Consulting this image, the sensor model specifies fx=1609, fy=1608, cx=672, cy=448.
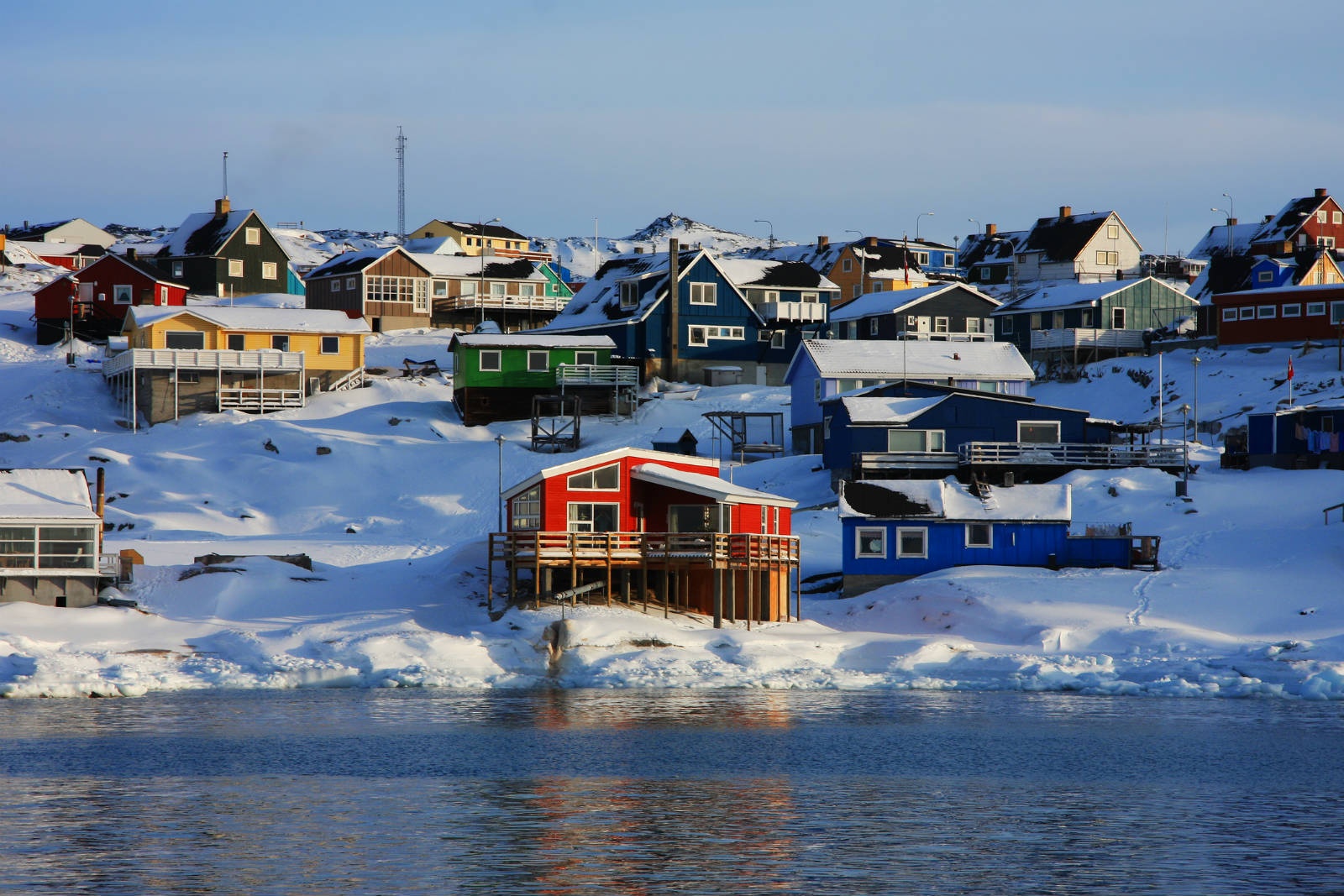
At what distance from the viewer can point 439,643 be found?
42.3 meters

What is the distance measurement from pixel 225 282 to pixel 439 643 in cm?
6348

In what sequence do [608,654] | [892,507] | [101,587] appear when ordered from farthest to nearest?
[892,507], [101,587], [608,654]

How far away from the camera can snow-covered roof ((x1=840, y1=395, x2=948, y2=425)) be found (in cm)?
6081

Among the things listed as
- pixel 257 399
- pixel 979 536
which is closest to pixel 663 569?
pixel 979 536

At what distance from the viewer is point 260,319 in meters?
76.6

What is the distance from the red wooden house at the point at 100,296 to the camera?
284 ft

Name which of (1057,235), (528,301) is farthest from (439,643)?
(1057,235)

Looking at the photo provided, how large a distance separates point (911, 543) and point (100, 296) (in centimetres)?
5585

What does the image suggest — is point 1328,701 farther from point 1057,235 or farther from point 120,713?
point 1057,235

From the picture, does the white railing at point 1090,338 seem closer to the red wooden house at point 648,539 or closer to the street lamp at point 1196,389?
the street lamp at point 1196,389

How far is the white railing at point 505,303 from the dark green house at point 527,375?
1784 centimetres

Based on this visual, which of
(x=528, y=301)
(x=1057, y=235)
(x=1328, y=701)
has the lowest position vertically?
(x=1328, y=701)

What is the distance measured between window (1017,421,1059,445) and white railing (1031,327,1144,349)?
2468 cm

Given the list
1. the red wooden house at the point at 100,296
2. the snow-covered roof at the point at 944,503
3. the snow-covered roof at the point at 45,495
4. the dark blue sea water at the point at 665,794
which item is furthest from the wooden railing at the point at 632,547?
the red wooden house at the point at 100,296
